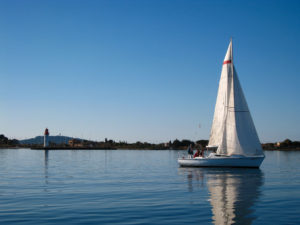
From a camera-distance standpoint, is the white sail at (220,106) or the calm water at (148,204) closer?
the calm water at (148,204)

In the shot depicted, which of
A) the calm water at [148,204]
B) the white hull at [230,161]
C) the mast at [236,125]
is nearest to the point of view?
the calm water at [148,204]

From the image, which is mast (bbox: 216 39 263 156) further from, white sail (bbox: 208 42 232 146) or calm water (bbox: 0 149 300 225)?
calm water (bbox: 0 149 300 225)

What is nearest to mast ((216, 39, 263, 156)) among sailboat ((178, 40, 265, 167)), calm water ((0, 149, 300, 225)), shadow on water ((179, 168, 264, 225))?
sailboat ((178, 40, 265, 167))

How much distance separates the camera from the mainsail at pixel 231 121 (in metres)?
41.4

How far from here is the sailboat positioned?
4109 centimetres

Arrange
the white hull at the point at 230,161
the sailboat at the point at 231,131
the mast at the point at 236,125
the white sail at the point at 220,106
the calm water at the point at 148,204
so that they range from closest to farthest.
Answer: the calm water at the point at 148,204 < the white hull at the point at 230,161 < the sailboat at the point at 231,131 < the mast at the point at 236,125 < the white sail at the point at 220,106

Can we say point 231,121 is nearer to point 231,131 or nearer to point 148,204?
point 231,131

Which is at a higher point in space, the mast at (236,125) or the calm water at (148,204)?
the mast at (236,125)

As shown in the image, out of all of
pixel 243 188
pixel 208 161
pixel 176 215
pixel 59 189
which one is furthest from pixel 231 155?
pixel 176 215

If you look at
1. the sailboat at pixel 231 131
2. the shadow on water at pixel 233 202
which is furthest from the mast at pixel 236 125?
the shadow on water at pixel 233 202

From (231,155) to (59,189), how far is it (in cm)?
2511

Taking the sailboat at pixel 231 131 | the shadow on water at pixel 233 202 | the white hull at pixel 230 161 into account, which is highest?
the sailboat at pixel 231 131

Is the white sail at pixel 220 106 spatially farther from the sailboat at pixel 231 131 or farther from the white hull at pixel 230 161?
the white hull at pixel 230 161

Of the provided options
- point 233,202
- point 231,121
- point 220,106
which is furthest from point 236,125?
point 233,202
